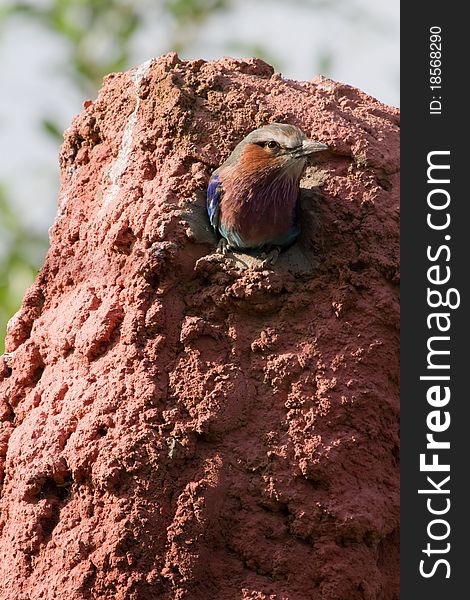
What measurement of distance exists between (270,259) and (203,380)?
0.49 metres

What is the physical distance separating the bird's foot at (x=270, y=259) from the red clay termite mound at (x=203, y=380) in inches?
1.4

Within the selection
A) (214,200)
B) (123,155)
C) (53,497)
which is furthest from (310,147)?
(53,497)

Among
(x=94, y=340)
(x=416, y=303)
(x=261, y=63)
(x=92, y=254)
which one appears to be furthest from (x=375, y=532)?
(x=261, y=63)

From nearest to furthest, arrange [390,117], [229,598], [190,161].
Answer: [229,598]
[190,161]
[390,117]

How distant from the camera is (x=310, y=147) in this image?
149 inches

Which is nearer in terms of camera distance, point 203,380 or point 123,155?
point 203,380

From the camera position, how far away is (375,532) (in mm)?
3432

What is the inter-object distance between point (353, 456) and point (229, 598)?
22.9 inches

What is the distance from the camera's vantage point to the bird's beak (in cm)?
378

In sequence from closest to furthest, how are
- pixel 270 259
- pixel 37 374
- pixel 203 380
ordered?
pixel 203 380, pixel 270 259, pixel 37 374

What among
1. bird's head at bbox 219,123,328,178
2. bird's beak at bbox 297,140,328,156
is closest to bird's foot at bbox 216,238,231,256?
bird's head at bbox 219,123,328,178

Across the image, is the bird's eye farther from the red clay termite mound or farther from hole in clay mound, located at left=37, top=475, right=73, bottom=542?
hole in clay mound, located at left=37, top=475, right=73, bottom=542

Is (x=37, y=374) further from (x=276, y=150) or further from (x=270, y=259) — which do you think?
(x=276, y=150)

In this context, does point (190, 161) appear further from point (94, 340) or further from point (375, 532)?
point (375, 532)
